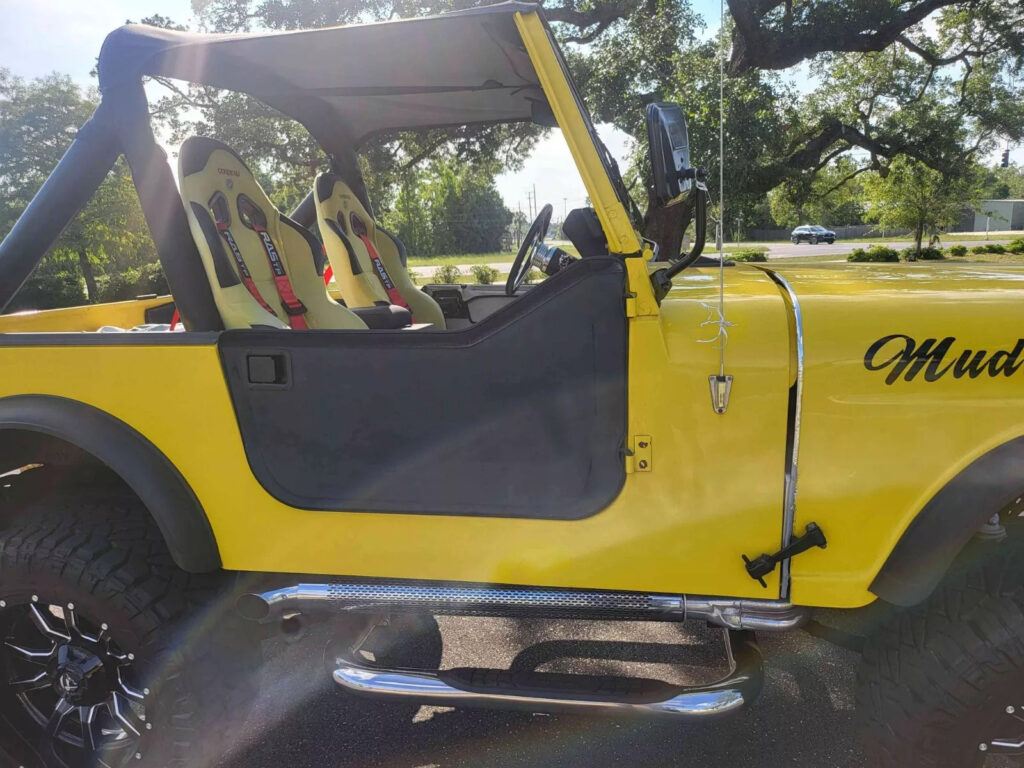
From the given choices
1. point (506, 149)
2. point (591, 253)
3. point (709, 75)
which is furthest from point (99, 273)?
point (591, 253)

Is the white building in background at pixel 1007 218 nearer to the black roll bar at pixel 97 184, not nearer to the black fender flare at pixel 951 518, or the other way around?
the black fender flare at pixel 951 518

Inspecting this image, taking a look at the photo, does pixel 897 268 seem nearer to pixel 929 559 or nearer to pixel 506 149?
pixel 929 559

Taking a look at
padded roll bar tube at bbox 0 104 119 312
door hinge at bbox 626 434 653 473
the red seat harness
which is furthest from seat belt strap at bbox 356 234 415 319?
door hinge at bbox 626 434 653 473

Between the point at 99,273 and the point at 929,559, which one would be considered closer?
the point at 929,559

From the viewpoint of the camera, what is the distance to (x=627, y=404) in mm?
1604

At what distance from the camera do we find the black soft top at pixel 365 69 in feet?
5.79

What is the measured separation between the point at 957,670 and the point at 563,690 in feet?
3.12

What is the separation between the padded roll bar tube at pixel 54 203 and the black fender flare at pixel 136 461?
396 millimetres

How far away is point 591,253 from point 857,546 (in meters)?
1.16

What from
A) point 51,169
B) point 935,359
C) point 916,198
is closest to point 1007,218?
point 916,198

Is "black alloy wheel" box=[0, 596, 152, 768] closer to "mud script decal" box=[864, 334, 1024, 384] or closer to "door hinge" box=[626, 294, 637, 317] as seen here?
"door hinge" box=[626, 294, 637, 317]

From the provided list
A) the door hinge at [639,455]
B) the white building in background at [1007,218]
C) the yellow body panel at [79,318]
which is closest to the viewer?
the door hinge at [639,455]

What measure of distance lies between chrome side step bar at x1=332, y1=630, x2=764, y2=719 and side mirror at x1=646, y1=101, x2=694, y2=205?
123 cm

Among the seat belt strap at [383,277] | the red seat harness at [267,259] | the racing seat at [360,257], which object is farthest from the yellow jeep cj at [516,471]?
the seat belt strap at [383,277]
